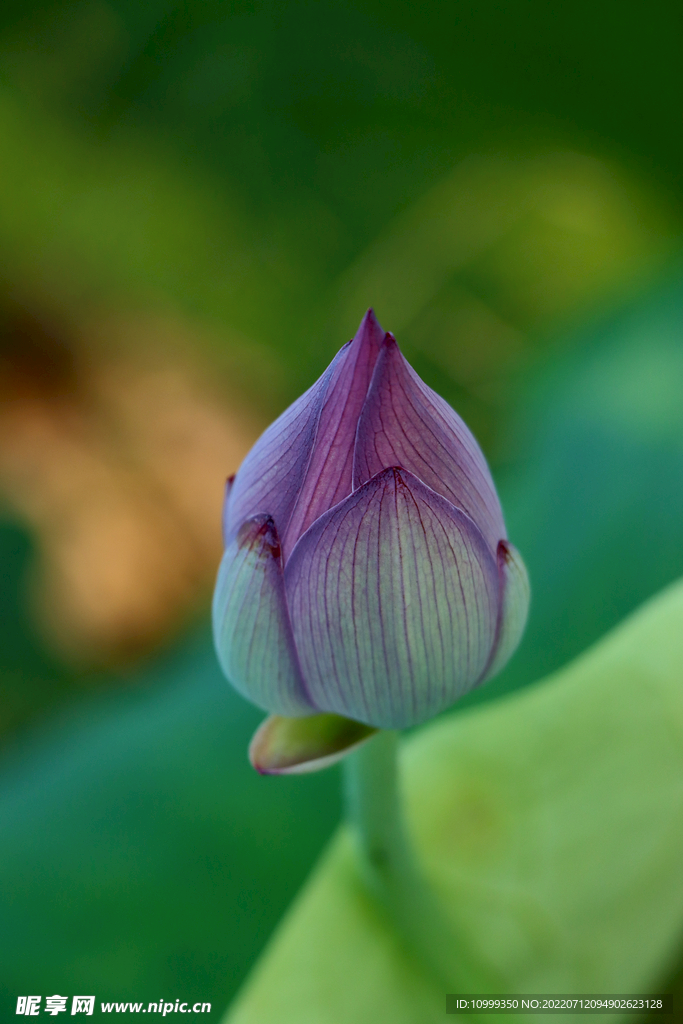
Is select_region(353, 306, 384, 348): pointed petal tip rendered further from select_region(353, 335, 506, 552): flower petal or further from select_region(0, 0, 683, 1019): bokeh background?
select_region(0, 0, 683, 1019): bokeh background

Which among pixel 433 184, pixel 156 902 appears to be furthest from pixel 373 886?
pixel 433 184

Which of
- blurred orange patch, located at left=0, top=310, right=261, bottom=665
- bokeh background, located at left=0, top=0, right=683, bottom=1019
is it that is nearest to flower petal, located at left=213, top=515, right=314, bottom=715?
bokeh background, located at left=0, top=0, right=683, bottom=1019

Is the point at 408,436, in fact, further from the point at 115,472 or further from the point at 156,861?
the point at 115,472

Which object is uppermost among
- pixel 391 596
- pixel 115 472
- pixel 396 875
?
pixel 391 596

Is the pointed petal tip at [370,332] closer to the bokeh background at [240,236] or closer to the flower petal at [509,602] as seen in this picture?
the flower petal at [509,602]

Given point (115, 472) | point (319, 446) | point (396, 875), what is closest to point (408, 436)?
point (319, 446)

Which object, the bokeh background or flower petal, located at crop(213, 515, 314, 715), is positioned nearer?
flower petal, located at crop(213, 515, 314, 715)
